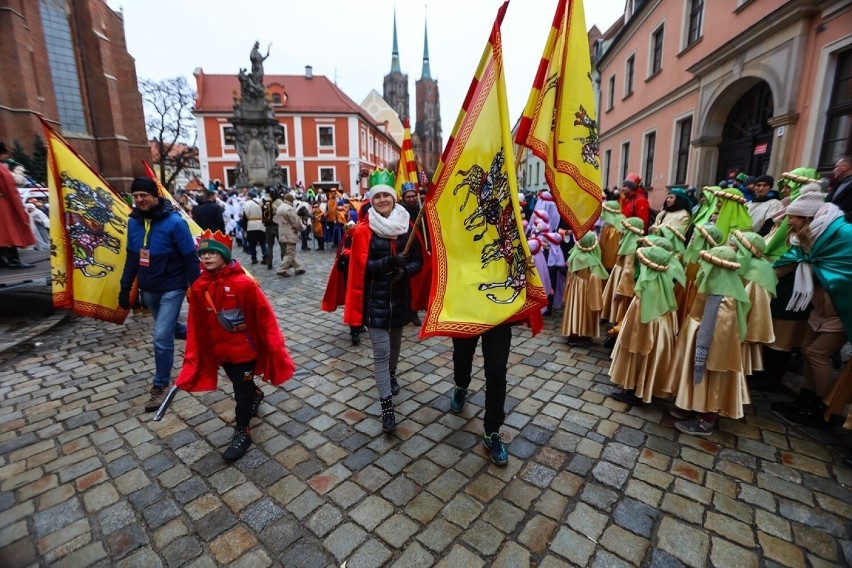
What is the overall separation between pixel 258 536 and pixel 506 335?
1937 mm

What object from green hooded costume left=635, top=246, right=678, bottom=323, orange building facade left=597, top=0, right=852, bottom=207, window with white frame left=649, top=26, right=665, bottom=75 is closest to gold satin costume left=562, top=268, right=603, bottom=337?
green hooded costume left=635, top=246, right=678, bottom=323

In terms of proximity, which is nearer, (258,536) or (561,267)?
(258,536)

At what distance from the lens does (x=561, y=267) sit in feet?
20.9

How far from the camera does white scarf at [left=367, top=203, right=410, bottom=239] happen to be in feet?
10.5

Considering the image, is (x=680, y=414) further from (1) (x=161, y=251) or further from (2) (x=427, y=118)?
(2) (x=427, y=118)

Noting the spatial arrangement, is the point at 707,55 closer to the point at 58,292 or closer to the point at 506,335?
the point at 506,335

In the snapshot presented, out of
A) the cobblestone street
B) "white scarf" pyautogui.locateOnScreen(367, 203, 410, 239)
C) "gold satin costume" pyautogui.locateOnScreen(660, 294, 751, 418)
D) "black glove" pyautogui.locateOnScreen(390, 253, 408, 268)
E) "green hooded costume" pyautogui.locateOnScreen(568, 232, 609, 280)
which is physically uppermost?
"white scarf" pyautogui.locateOnScreen(367, 203, 410, 239)

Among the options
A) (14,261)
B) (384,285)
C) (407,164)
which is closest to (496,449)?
(384,285)

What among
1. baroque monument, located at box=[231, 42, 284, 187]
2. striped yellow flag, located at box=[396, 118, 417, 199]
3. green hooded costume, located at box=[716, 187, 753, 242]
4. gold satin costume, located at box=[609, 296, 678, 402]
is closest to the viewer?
gold satin costume, located at box=[609, 296, 678, 402]

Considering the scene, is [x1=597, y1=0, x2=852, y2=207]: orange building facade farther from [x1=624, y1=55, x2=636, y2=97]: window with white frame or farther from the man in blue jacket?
the man in blue jacket

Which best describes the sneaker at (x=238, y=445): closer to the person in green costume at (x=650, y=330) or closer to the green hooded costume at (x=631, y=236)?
the person in green costume at (x=650, y=330)

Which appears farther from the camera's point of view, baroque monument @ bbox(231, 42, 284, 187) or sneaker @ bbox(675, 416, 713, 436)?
baroque monument @ bbox(231, 42, 284, 187)

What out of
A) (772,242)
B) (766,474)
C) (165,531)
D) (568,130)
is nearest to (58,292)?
(165,531)

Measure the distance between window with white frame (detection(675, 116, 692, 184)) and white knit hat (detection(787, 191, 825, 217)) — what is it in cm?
1133
